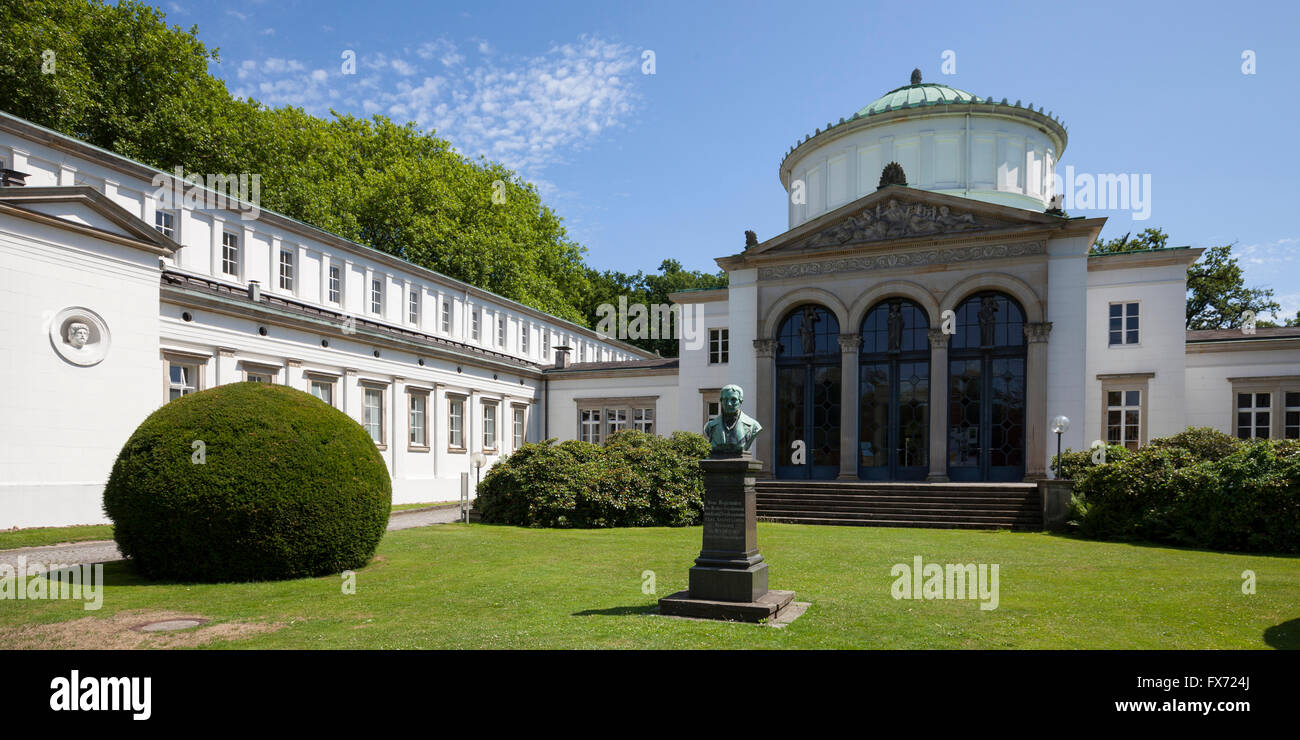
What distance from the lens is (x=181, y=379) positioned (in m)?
21.5

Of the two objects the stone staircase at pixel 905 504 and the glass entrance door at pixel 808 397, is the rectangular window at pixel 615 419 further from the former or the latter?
the stone staircase at pixel 905 504

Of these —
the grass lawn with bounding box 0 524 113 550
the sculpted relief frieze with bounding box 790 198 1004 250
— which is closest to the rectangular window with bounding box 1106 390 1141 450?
the sculpted relief frieze with bounding box 790 198 1004 250

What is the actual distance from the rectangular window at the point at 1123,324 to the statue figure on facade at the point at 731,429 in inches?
892

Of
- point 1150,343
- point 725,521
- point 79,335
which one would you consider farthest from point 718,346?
point 725,521

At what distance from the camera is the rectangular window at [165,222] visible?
79.2ft

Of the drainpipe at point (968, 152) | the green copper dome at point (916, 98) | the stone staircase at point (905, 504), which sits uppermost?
the green copper dome at point (916, 98)

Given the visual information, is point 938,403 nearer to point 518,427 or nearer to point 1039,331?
point 1039,331

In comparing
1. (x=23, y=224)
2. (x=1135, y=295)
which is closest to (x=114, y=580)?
(x=23, y=224)

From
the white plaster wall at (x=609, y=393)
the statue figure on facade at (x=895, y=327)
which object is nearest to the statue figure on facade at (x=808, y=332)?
the statue figure on facade at (x=895, y=327)

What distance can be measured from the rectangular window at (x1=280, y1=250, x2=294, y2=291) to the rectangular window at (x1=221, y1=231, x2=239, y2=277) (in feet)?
5.75

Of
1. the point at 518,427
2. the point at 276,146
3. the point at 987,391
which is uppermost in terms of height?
the point at 276,146

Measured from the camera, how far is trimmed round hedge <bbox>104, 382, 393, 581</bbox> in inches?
435

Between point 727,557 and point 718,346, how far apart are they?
24085 millimetres

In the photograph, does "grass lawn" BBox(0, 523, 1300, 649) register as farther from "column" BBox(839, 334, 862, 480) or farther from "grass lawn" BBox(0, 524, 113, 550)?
"column" BBox(839, 334, 862, 480)
